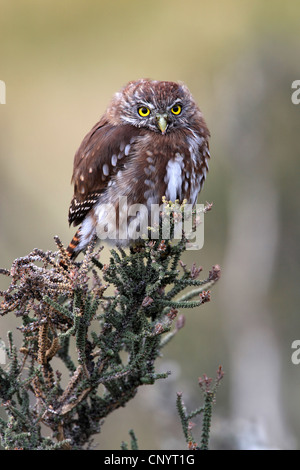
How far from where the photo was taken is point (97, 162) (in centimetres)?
391

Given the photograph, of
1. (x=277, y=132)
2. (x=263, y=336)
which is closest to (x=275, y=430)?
(x=263, y=336)

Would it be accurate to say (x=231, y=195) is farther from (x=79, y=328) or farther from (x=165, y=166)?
(x=79, y=328)

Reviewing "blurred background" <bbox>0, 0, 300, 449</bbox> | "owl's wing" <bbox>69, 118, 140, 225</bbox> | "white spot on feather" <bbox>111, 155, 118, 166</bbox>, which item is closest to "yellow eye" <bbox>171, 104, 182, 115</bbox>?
"owl's wing" <bbox>69, 118, 140, 225</bbox>

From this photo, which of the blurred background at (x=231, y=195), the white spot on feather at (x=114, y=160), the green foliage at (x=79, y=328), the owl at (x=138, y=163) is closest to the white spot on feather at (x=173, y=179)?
the owl at (x=138, y=163)

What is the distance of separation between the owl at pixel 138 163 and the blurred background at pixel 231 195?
2008mm

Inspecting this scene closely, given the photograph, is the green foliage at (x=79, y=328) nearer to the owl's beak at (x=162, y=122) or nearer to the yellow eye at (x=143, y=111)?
the owl's beak at (x=162, y=122)

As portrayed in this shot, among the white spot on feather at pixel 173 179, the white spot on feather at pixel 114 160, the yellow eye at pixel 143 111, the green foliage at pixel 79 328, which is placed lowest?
the green foliage at pixel 79 328

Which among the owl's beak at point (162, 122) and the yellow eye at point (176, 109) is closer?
the owl's beak at point (162, 122)

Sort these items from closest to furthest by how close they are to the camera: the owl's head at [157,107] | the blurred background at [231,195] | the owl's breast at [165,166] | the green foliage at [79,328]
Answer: the green foliage at [79,328]
the owl's breast at [165,166]
the owl's head at [157,107]
the blurred background at [231,195]

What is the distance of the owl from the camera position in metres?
3.84

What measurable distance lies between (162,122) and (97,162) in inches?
18.7

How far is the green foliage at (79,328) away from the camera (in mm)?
2713

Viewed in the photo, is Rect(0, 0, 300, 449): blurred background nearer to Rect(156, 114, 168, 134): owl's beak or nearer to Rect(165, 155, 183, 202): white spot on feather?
Rect(165, 155, 183, 202): white spot on feather

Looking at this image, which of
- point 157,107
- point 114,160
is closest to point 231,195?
point 157,107
